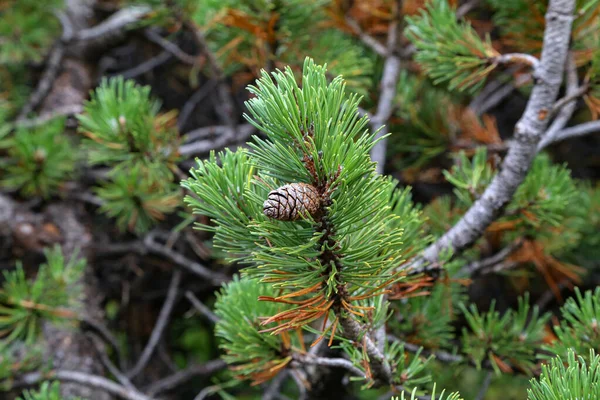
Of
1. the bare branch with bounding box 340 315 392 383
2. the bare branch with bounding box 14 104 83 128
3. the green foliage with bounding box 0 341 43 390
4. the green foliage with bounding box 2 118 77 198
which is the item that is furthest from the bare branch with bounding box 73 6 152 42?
the bare branch with bounding box 340 315 392 383

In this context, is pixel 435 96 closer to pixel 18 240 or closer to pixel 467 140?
pixel 467 140

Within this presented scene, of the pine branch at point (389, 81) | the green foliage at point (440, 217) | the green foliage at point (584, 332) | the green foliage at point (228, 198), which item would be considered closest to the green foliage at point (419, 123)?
the pine branch at point (389, 81)

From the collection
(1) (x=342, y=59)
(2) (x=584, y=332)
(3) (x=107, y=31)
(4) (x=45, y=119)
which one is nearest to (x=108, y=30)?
(3) (x=107, y=31)

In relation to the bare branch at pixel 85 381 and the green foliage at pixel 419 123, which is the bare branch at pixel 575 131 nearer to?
the green foliage at pixel 419 123

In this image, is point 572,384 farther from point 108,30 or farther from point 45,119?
point 108,30

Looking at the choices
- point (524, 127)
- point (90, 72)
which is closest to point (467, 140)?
point (524, 127)
